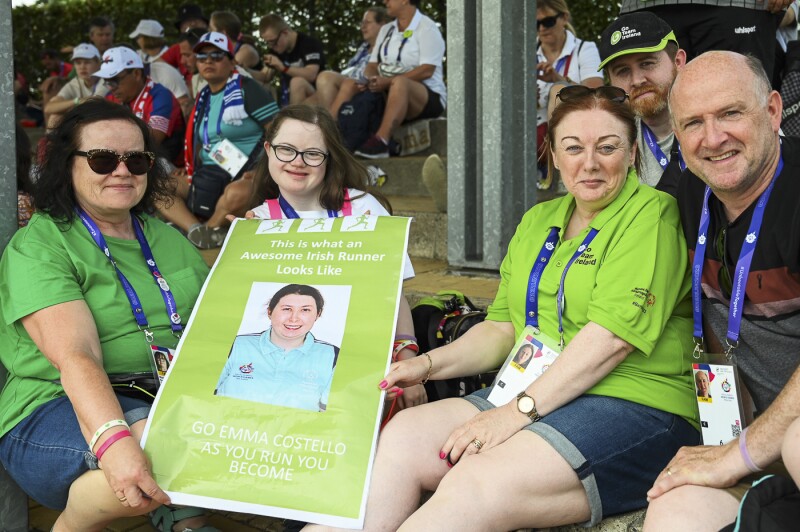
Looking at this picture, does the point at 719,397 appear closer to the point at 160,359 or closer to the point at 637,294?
the point at 637,294

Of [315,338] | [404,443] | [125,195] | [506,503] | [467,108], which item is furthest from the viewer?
[467,108]

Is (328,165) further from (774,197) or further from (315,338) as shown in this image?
(774,197)

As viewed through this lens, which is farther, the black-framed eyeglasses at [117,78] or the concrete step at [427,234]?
the black-framed eyeglasses at [117,78]

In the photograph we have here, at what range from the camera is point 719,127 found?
227 cm

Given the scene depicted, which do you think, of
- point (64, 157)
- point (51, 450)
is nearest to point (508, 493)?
point (51, 450)

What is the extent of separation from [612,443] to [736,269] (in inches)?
22.4

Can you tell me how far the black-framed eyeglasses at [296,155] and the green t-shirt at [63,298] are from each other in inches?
24.5

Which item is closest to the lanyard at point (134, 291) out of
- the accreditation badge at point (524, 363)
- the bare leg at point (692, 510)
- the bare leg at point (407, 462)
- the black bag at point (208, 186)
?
the bare leg at point (407, 462)

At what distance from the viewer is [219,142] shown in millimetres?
6027

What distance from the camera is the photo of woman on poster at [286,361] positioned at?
2.53 meters

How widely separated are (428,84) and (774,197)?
5208mm

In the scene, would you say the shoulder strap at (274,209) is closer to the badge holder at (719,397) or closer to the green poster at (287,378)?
the green poster at (287,378)

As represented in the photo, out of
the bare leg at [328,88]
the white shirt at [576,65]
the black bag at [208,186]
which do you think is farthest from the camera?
the bare leg at [328,88]

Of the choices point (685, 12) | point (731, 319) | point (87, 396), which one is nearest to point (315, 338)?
point (87, 396)
